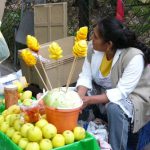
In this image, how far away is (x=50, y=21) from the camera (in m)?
5.21

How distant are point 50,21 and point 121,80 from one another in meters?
2.18

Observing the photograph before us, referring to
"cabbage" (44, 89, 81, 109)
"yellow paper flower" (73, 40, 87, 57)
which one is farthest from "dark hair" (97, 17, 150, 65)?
"cabbage" (44, 89, 81, 109)

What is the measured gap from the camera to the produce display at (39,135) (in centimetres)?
248

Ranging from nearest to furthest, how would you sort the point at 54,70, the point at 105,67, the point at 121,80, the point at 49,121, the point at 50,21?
the point at 49,121
the point at 121,80
the point at 105,67
the point at 54,70
the point at 50,21

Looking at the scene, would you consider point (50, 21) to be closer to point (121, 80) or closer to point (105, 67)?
point (105, 67)

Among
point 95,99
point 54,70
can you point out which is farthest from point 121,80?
point 54,70

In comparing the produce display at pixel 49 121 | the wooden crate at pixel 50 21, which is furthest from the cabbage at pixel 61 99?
the wooden crate at pixel 50 21

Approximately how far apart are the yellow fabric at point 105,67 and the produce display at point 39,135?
966 mm

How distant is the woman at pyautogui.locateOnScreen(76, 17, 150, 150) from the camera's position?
3221 mm

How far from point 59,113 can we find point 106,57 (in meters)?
1.09

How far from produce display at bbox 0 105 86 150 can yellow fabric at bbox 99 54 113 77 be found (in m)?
0.97

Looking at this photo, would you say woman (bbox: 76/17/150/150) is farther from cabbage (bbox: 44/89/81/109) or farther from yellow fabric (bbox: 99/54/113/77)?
cabbage (bbox: 44/89/81/109)

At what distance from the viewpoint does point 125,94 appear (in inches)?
129

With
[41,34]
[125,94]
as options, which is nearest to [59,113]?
[125,94]
